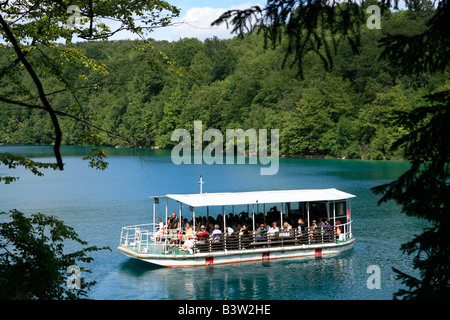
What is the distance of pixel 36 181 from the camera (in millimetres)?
66812

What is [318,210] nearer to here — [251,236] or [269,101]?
[251,236]

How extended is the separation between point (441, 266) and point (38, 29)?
9106 mm

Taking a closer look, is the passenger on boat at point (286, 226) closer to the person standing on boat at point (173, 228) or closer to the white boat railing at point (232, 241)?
the white boat railing at point (232, 241)

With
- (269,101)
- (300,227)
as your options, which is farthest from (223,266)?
(269,101)

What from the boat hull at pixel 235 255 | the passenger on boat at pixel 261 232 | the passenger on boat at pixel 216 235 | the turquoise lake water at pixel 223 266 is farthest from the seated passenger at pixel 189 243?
the passenger on boat at pixel 261 232

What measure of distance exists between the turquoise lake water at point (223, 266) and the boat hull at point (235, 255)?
1.18ft

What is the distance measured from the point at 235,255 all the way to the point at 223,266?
726 mm

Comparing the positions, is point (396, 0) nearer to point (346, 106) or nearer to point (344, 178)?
point (344, 178)

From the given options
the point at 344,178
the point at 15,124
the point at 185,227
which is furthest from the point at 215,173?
the point at 15,124

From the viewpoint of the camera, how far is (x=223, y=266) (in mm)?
23438

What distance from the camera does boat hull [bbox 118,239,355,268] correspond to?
2289 centimetres

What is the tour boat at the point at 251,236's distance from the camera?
2316 cm

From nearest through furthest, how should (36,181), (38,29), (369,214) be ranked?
1. (38,29)
2. (369,214)
3. (36,181)

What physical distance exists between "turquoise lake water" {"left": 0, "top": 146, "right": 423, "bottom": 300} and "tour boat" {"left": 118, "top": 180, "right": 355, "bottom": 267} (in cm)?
53
